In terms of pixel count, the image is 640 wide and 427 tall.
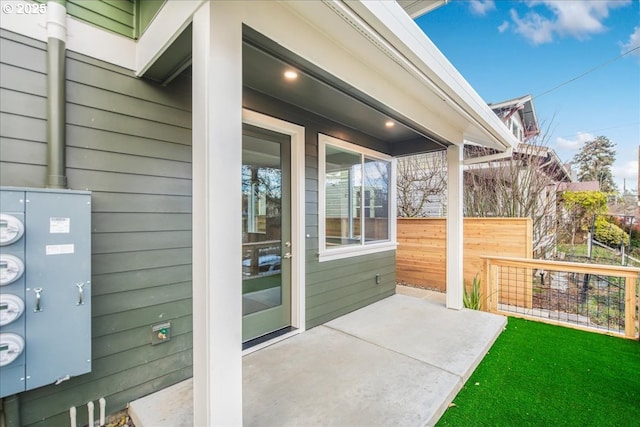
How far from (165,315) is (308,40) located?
2238 millimetres

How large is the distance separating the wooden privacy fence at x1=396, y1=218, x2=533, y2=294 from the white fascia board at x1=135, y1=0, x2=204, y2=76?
4.68 meters

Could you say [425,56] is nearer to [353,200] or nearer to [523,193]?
[353,200]

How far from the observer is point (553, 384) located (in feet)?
7.70

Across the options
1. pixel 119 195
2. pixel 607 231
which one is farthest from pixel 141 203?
pixel 607 231

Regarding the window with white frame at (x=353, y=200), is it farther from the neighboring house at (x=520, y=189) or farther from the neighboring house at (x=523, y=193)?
the neighboring house at (x=523, y=193)

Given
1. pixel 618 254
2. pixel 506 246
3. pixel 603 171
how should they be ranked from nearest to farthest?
pixel 506 246
pixel 618 254
pixel 603 171

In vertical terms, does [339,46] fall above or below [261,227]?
above

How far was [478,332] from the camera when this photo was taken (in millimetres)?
3244

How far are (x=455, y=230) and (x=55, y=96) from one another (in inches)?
174

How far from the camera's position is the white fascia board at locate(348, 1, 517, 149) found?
62.1 inches

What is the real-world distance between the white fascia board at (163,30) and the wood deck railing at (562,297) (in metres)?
4.46

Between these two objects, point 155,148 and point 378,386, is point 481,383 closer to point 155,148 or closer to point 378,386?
point 378,386

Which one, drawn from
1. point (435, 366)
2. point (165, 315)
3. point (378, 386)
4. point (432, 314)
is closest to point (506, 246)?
point (432, 314)

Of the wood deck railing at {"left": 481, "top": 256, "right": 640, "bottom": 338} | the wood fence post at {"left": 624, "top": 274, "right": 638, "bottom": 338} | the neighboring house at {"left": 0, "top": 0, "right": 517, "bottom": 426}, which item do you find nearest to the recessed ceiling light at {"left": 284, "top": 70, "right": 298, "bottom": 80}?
the neighboring house at {"left": 0, "top": 0, "right": 517, "bottom": 426}
